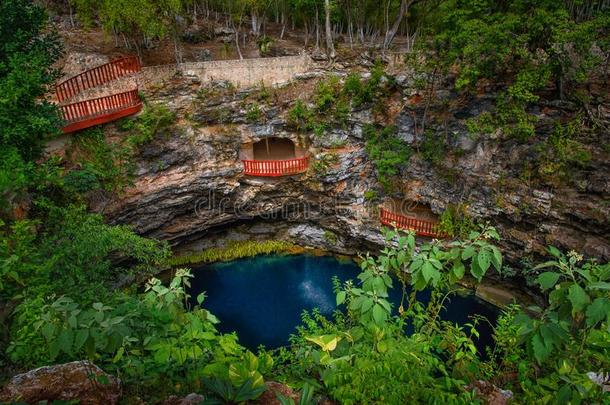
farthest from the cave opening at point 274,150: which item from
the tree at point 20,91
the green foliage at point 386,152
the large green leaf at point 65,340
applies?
the large green leaf at point 65,340

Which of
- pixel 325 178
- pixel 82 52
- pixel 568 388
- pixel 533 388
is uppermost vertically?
pixel 82 52

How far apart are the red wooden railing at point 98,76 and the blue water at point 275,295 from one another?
11.0 meters

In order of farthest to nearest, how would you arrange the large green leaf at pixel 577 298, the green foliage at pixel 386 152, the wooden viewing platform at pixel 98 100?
the green foliage at pixel 386 152
the wooden viewing platform at pixel 98 100
the large green leaf at pixel 577 298

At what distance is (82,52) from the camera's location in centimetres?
2116

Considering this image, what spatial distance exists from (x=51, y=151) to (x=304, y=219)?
13454 millimetres

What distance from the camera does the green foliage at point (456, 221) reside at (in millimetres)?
18141

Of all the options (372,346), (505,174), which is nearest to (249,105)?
(505,174)

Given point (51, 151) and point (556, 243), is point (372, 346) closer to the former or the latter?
point (556, 243)

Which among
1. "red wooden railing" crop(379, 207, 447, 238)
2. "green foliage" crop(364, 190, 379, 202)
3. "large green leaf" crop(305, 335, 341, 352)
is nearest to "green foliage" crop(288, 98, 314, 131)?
"green foliage" crop(364, 190, 379, 202)

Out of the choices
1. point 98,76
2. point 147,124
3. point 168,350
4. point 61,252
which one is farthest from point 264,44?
point 168,350

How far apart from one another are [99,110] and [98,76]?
7.36ft

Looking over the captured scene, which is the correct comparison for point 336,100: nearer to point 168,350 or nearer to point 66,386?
point 168,350

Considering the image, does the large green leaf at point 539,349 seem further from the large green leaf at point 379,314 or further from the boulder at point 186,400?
the boulder at point 186,400

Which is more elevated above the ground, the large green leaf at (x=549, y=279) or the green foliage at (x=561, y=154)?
the large green leaf at (x=549, y=279)
